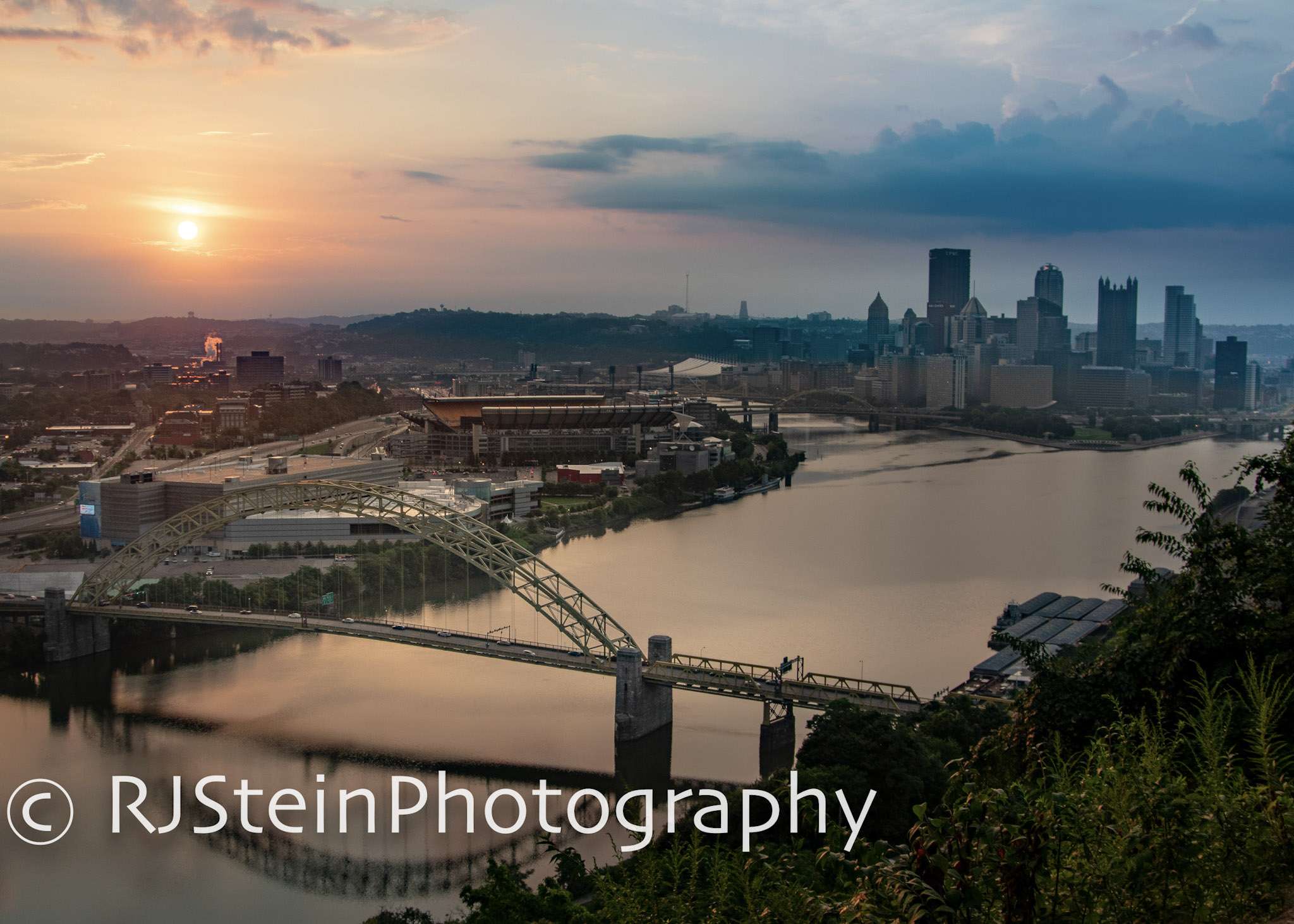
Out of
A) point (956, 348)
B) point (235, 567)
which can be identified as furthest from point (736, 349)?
point (235, 567)

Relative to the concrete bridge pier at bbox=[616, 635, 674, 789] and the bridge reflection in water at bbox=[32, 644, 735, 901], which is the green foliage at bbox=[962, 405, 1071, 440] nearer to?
the concrete bridge pier at bbox=[616, 635, 674, 789]

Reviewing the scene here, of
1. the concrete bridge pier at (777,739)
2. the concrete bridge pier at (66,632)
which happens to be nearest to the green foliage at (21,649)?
the concrete bridge pier at (66,632)

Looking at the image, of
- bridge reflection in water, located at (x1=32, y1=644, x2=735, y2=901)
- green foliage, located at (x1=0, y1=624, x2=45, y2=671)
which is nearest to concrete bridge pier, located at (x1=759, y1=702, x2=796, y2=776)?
bridge reflection in water, located at (x1=32, y1=644, x2=735, y2=901)

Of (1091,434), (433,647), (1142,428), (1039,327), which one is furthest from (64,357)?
(1039,327)

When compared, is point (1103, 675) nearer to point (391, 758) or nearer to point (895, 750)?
point (895, 750)

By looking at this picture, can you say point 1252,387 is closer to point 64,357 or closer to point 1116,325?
point 1116,325
